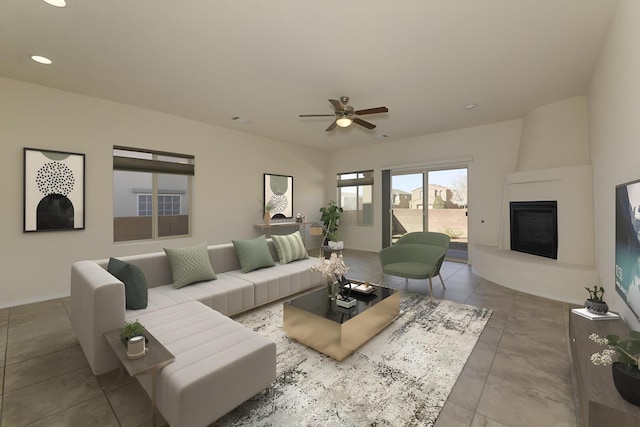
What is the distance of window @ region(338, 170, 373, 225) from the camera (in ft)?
25.3

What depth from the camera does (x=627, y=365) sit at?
1.25 m

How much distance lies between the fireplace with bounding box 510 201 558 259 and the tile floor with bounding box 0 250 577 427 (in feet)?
4.98

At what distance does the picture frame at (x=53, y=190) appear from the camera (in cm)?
368

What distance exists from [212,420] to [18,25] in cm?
384

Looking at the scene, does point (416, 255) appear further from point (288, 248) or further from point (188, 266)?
point (188, 266)

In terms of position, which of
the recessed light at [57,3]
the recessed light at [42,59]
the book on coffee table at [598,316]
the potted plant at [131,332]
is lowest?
the book on coffee table at [598,316]

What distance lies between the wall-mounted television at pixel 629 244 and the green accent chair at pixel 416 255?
1881mm

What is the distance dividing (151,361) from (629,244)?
327 cm

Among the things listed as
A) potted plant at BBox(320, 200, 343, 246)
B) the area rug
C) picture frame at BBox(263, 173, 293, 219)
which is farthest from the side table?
potted plant at BBox(320, 200, 343, 246)

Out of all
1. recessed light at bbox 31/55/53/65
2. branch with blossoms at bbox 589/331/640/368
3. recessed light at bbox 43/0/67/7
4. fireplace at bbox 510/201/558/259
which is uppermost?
recessed light at bbox 31/55/53/65

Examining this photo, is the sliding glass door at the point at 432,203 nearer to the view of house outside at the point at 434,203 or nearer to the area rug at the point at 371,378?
the view of house outside at the point at 434,203

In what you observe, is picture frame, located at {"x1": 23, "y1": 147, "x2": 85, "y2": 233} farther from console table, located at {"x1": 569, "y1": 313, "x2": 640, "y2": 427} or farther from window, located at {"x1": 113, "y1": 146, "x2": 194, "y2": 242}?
console table, located at {"x1": 569, "y1": 313, "x2": 640, "y2": 427}

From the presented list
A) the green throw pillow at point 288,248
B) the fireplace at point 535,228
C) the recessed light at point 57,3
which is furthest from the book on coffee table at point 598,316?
the recessed light at point 57,3

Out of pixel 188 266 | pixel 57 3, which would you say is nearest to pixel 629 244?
pixel 188 266
